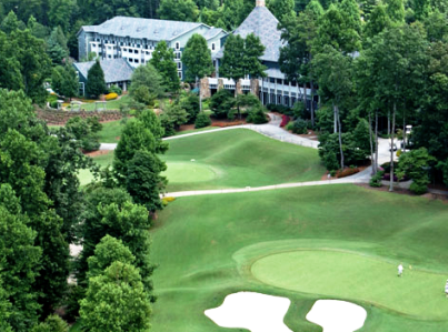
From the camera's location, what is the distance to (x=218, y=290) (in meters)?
51.0

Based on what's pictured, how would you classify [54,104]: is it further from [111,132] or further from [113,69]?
[111,132]

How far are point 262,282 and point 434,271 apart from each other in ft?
36.3

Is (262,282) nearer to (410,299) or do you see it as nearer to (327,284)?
(327,284)

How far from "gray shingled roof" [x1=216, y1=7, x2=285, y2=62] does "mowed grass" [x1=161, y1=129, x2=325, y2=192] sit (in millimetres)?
19090

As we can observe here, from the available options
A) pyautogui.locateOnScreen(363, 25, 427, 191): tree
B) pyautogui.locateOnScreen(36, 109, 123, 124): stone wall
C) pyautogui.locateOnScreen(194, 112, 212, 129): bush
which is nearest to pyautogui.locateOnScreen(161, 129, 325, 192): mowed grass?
pyautogui.locateOnScreen(194, 112, 212, 129): bush

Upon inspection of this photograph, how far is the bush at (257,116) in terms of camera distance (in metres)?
107

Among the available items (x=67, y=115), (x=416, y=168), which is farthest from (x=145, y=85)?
(x=416, y=168)

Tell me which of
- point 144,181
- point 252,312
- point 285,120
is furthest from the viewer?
point 285,120

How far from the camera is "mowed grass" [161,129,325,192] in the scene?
83375 millimetres

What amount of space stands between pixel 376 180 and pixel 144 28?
8190cm

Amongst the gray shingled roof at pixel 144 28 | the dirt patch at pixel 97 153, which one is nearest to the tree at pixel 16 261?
→ the dirt patch at pixel 97 153

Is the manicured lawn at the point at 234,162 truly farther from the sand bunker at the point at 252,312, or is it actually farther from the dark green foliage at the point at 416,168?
the sand bunker at the point at 252,312

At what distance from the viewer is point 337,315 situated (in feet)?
151

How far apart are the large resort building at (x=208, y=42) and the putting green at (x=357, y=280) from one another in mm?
51873
